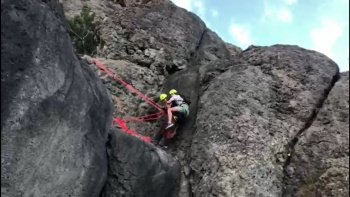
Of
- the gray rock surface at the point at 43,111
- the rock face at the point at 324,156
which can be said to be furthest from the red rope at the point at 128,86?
the gray rock surface at the point at 43,111

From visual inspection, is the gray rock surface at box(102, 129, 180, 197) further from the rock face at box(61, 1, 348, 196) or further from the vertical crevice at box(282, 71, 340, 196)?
the vertical crevice at box(282, 71, 340, 196)

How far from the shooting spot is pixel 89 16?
672 inches

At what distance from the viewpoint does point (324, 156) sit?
11734 millimetres

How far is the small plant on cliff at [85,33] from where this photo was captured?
16.5 metres

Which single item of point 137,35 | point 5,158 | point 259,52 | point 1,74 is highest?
point 259,52

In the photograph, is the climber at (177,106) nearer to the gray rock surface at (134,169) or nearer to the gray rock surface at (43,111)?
the gray rock surface at (134,169)

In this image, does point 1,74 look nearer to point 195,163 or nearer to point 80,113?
point 80,113

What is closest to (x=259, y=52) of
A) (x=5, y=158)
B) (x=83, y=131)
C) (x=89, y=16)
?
(x=89, y=16)

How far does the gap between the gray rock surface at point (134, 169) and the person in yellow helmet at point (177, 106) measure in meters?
2.15

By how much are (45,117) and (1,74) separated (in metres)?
1.16

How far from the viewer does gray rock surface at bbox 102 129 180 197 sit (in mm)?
10391

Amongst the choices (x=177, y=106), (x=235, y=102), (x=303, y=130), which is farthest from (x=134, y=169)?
(x=303, y=130)

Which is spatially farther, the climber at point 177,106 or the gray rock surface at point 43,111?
the climber at point 177,106

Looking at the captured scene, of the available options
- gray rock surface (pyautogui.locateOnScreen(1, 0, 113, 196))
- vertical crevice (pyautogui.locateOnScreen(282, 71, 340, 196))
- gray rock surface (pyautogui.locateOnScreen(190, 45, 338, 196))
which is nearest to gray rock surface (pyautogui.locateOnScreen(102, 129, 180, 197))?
gray rock surface (pyautogui.locateOnScreen(1, 0, 113, 196))
